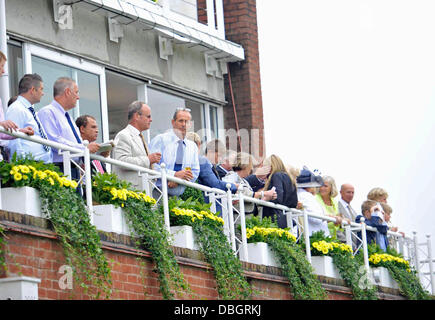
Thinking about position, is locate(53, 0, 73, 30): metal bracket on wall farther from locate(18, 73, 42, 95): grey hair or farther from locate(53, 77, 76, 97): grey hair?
locate(18, 73, 42, 95): grey hair

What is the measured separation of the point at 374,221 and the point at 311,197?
1.72 metres

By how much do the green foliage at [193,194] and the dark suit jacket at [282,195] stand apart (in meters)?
1.54

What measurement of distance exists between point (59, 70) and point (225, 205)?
3.40 metres

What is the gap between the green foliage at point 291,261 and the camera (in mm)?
14219

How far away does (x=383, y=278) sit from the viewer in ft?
55.3

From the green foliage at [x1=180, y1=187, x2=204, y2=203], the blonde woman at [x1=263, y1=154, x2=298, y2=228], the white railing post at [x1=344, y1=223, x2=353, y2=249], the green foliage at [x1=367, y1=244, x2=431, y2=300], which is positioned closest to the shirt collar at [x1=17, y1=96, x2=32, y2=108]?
the green foliage at [x1=180, y1=187, x2=204, y2=203]

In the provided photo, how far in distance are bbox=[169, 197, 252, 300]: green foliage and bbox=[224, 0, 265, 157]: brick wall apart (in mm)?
6537

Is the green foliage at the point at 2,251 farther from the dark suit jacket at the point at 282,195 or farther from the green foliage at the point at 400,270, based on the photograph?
the green foliage at the point at 400,270

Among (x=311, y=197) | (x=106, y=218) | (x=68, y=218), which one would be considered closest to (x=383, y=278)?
(x=311, y=197)

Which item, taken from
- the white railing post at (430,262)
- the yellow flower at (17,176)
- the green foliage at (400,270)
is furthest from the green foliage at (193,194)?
the white railing post at (430,262)

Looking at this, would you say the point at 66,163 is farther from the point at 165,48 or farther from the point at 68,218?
the point at 165,48

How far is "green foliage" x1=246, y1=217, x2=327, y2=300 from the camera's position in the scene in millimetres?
14219
